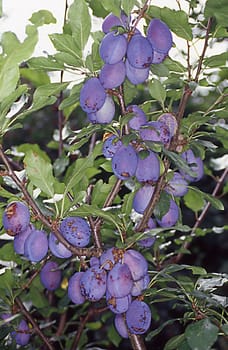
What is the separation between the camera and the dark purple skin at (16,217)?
0.85 m

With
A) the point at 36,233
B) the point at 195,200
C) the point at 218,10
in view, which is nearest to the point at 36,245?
the point at 36,233

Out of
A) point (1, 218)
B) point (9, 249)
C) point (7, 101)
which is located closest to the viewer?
point (7, 101)

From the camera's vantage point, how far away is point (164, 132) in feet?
2.94

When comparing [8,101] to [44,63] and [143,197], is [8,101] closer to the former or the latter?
[44,63]

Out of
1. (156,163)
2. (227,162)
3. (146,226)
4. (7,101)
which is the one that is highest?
(7,101)

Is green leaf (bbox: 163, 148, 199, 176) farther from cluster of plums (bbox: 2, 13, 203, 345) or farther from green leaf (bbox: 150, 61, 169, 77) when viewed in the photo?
green leaf (bbox: 150, 61, 169, 77)

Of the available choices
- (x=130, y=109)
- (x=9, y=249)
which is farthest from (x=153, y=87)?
(x=9, y=249)

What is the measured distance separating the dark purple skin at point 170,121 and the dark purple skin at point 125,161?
0.09 m

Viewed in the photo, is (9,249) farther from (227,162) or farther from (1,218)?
(227,162)

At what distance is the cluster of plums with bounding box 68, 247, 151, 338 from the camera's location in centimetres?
84

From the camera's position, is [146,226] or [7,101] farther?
[146,226]

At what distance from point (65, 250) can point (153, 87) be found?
324 millimetres

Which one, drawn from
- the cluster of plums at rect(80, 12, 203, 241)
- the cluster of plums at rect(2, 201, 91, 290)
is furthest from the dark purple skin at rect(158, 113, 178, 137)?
the cluster of plums at rect(2, 201, 91, 290)

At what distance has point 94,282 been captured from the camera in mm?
856
